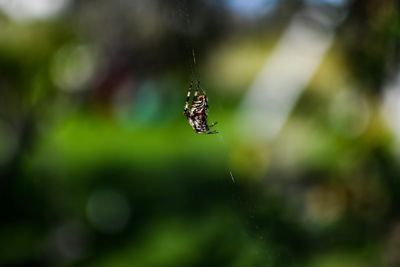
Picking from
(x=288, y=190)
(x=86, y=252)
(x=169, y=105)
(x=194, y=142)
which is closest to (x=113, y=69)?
(x=169, y=105)

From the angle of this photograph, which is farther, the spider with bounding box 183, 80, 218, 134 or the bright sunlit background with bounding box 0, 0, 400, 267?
the bright sunlit background with bounding box 0, 0, 400, 267

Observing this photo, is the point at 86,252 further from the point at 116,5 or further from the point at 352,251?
the point at 352,251

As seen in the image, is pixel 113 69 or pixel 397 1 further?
pixel 113 69

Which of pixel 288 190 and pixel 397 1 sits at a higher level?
pixel 397 1

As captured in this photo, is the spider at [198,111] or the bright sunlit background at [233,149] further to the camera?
the bright sunlit background at [233,149]

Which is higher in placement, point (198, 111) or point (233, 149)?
point (198, 111)

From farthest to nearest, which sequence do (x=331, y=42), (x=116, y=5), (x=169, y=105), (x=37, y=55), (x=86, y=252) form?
(x=169, y=105) → (x=86, y=252) → (x=116, y=5) → (x=37, y=55) → (x=331, y=42)

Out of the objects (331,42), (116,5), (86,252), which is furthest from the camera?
(86,252)

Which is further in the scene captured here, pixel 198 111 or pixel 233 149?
pixel 233 149
